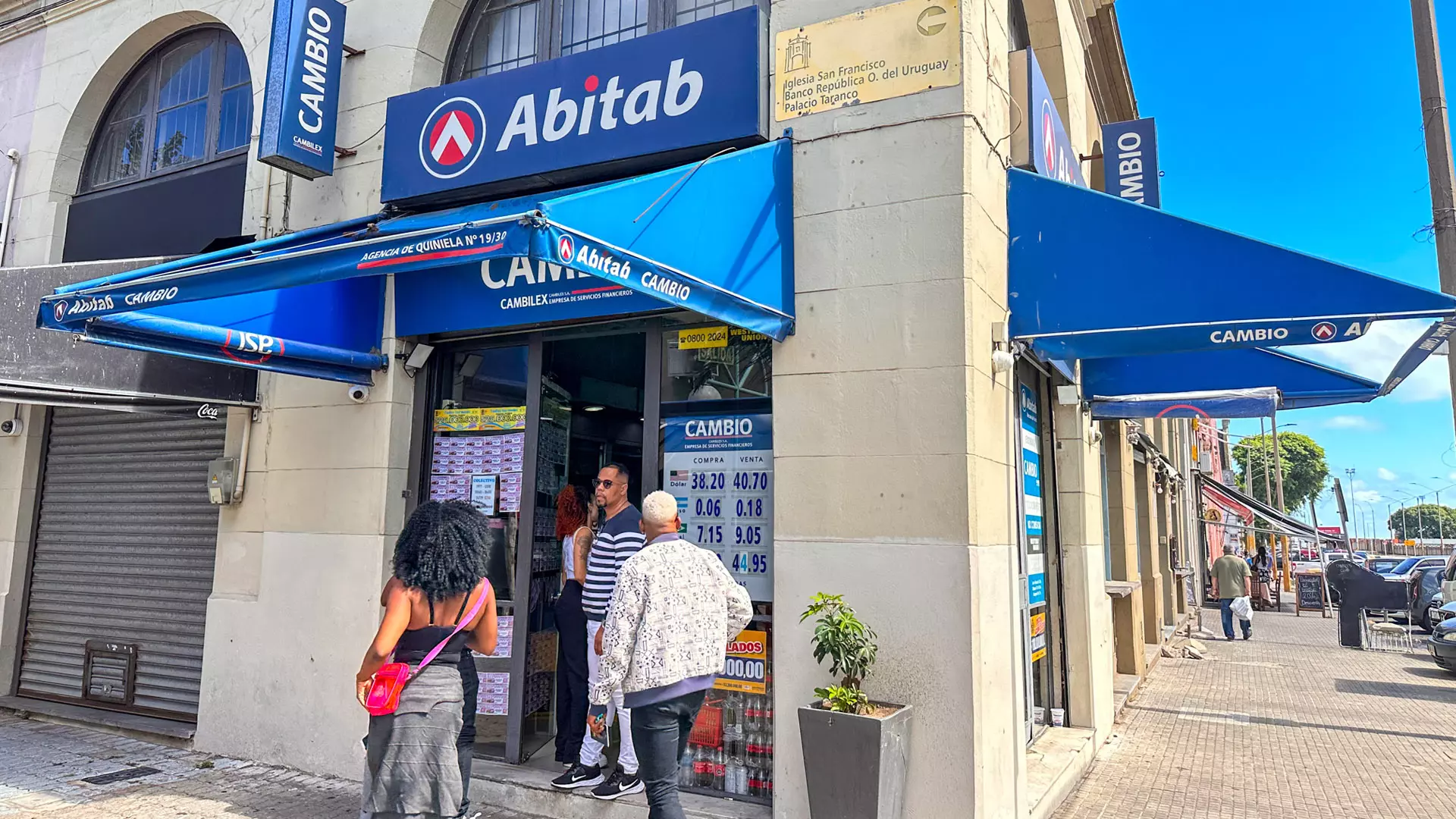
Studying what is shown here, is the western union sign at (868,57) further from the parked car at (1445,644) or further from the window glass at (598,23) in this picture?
the parked car at (1445,644)

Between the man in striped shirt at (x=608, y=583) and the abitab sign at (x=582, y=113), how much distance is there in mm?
2113

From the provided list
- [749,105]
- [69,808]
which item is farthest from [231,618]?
[749,105]

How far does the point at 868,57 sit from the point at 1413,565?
28.6 meters

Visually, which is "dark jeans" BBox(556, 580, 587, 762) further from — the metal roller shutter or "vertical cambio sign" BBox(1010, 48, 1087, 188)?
"vertical cambio sign" BBox(1010, 48, 1087, 188)

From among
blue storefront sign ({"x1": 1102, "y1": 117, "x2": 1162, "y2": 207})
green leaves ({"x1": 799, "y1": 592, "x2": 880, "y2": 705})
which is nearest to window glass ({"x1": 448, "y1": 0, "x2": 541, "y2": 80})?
green leaves ({"x1": 799, "y1": 592, "x2": 880, "y2": 705})

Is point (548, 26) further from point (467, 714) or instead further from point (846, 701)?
point (846, 701)

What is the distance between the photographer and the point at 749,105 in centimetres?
523

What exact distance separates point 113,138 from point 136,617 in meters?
5.02

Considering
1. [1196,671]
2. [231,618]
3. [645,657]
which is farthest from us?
[1196,671]

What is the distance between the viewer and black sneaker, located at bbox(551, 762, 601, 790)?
5.23 meters

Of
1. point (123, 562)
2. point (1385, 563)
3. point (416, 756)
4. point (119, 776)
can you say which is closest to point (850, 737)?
point (416, 756)

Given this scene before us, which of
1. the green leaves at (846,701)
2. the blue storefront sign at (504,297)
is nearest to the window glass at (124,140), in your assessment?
the blue storefront sign at (504,297)

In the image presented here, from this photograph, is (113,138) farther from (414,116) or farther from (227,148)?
(414,116)

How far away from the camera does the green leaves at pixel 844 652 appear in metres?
4.27
